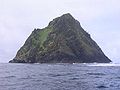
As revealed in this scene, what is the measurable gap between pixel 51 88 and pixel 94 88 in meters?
7.15

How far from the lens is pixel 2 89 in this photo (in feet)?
159

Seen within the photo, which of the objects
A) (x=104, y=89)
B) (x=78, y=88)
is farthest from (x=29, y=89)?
(x=104, y=89)

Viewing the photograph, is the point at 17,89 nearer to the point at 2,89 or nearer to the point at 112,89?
the point at 2,89

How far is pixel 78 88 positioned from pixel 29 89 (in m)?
8.14

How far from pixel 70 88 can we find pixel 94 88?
13.2ft

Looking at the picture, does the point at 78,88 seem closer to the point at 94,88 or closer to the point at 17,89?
the point at 94,88

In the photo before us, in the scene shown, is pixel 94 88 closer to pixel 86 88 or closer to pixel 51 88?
pixel 86 88

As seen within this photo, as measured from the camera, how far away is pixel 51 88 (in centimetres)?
4962

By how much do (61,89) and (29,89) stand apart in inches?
201

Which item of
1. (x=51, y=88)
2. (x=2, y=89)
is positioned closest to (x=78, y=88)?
(x=51, y=88)

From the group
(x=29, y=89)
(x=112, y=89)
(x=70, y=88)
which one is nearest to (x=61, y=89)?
(x=70, y=88)

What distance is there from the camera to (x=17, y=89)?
48281 millimetres

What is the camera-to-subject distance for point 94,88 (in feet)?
164

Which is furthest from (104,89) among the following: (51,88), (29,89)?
(29,89)
